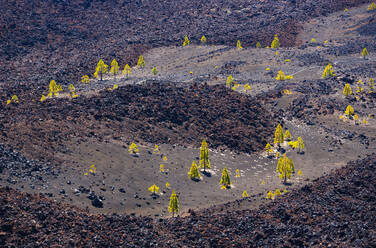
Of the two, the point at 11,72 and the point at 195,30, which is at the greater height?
the point at 195,30

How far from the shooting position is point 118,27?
140000mm

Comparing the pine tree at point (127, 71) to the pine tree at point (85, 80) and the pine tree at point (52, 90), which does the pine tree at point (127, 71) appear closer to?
the pine tree at point (85, 80)

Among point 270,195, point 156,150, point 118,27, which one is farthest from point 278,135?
point 118,27

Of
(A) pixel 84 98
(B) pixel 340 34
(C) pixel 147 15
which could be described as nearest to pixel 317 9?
(B) pixel 340 34

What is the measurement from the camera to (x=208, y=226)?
52500 millimetres

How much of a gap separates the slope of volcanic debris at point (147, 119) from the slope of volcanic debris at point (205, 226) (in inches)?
546

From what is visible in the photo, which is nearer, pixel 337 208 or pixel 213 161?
pixel 337 208

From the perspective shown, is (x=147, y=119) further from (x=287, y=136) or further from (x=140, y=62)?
(x=140, y=62)

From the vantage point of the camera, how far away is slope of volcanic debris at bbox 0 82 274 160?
67.8m

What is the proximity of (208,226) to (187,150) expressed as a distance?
70.3 ft

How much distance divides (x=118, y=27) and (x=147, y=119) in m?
66.6

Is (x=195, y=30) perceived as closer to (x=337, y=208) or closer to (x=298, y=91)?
(x=298, y=91)

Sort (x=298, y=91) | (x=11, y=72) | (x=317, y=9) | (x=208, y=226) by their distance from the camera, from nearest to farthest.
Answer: (x=208, y=226)
(x=298, y=91)
(x=11, y=72)
(x=317, y=9)

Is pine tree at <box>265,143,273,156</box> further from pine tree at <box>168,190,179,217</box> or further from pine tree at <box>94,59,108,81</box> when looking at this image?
pine tree at <box>94,59,108,81</box>
